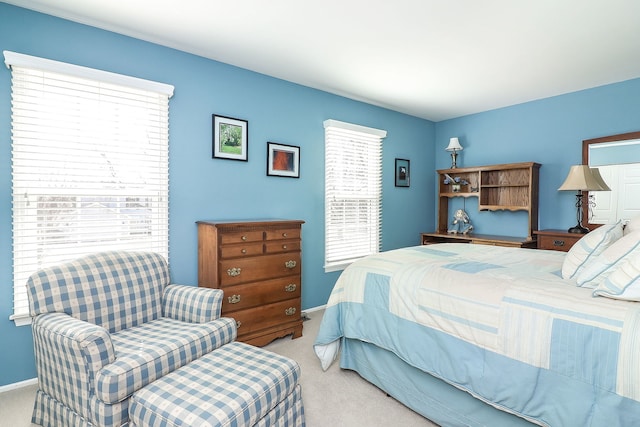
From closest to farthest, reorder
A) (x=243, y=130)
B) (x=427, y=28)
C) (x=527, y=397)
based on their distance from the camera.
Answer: (x=527, y=397)
(x=427, y=28)
(x=243, y=130)

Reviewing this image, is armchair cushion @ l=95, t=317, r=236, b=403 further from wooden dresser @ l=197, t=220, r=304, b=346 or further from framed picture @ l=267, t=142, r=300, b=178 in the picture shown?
framed picture @ l=267, t=142, r=300, b=178

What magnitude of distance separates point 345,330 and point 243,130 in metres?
2.14

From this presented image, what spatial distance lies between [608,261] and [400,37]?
83.7 inches

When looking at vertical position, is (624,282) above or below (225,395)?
above

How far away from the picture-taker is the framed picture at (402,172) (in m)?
4.86

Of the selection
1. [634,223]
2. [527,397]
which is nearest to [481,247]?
[634,223]

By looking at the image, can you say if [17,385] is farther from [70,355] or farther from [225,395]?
[225,395]

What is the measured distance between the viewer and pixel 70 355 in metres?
1.58

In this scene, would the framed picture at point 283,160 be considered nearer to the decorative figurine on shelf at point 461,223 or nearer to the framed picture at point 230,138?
the framed picture at point 230,138

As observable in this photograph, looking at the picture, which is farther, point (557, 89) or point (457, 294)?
point (557, 89)

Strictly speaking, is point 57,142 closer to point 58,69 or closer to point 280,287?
point 58,69

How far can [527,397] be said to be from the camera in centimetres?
143

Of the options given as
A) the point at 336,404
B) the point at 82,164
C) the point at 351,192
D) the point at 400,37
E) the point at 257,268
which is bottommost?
the point at 336,404

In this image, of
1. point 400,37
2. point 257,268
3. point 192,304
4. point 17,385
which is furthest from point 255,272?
point 400,37
